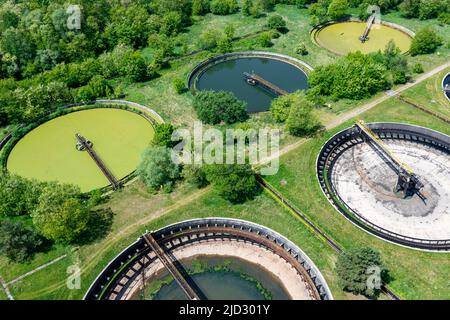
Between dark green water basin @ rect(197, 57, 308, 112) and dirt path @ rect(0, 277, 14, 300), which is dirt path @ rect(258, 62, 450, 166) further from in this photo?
dirt path @ rect(0, 277, 14, 300)

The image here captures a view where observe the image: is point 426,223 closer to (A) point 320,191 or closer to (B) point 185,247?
(A) point 320,191

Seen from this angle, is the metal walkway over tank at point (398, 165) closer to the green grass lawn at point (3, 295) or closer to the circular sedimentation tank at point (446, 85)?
the circular sedimentation tank at point (446, 85)

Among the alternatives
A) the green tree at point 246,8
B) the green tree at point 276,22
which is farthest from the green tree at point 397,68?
the green tree at point 246,8

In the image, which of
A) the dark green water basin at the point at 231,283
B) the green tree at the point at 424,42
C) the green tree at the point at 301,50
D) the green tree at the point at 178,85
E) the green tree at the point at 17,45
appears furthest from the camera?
the green tree at the point at 301,50

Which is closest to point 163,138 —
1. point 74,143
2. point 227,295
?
point 74,143

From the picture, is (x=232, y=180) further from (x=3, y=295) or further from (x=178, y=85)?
(x=3, y=295)

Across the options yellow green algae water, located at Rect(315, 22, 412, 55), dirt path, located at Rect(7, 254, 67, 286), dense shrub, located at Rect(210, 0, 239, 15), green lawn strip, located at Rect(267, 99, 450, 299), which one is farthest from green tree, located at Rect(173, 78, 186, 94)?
dense shrub, located at Rect(210, 0, 239, 15)

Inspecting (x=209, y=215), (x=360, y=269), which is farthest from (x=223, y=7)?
(x=360, y=269)
